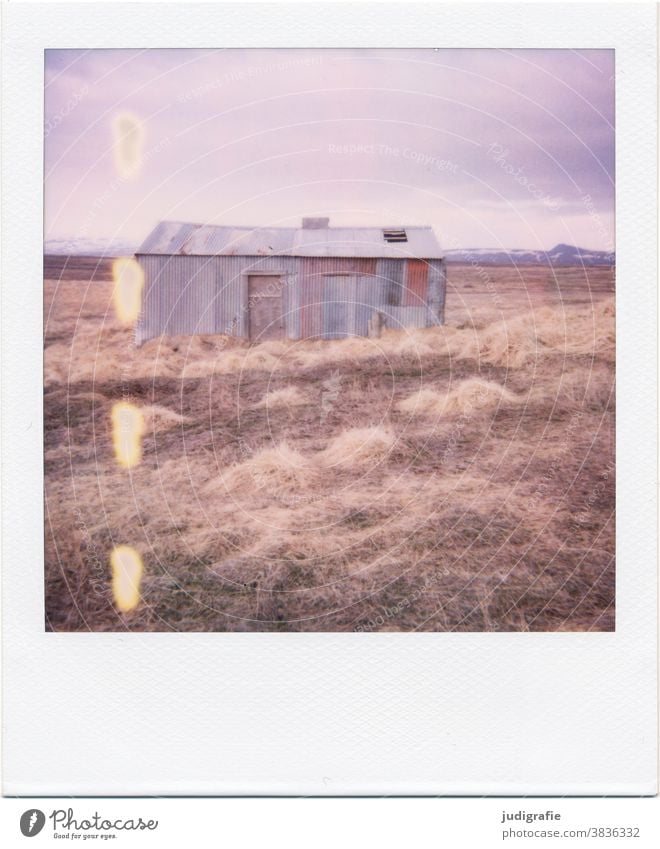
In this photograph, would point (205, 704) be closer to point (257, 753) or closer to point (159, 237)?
point (257, 753)

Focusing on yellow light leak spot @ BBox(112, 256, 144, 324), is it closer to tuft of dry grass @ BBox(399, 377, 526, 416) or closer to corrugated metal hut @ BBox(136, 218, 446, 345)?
corrugated metal hut @ BBox(136, 218, 446, 345)

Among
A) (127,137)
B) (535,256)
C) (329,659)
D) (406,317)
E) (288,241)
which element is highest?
(127,137)

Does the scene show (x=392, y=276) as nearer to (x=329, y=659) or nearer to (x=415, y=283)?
(x=415, y=283)

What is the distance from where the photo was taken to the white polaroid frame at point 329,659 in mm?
3344

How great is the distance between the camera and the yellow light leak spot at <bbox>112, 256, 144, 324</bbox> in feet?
12.3

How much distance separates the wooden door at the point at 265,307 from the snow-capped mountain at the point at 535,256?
44.6 inches

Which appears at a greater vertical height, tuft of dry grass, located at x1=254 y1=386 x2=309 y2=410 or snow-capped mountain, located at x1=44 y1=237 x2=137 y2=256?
snow-capped mountain, located at x1=44 y1=237 x2=137 y2=256

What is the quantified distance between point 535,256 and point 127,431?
2692 mm

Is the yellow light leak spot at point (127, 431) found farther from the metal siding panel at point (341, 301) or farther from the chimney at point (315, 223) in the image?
the chimney at point (315, 223)

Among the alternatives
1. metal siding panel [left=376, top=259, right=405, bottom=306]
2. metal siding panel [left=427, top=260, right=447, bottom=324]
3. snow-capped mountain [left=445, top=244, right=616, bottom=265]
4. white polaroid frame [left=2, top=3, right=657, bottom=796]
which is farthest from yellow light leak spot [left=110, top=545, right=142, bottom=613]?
snow-capped mountain [left=445, top=244, right=616, bottom=265]

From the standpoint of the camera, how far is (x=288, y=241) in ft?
12.6

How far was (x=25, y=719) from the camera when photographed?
3.41 m

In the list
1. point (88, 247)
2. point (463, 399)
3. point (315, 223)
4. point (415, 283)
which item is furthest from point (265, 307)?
point (463, 399)

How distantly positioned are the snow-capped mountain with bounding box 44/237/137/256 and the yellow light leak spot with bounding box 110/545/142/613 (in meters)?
1.75
